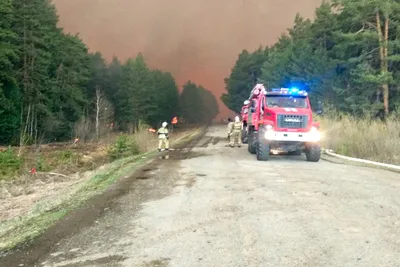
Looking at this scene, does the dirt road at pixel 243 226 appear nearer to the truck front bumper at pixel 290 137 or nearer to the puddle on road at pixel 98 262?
the puddle on road at pixel 98 262

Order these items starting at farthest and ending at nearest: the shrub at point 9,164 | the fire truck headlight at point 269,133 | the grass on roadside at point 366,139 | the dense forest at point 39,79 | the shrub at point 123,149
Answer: the dense forest at point 39,79 < the shrub at point 123,149 < the shrub at point 9,164 < the grass on roadside at point 366,139 < the fire truck headlight at point 269,133

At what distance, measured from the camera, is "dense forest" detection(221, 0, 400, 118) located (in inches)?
1344

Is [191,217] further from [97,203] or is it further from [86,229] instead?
[97,203]

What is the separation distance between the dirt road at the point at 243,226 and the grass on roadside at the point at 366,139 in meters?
5.85

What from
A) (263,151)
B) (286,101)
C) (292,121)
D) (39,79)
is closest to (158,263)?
(263,151)

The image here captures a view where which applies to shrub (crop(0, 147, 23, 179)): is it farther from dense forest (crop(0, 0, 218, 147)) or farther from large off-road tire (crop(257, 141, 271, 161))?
large off-road tire (crop(257, 141, 271, 161))

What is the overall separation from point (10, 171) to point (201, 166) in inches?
361

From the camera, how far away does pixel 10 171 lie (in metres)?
17.2

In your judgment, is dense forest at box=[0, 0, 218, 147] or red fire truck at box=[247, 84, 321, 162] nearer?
red fire truck at box=[247, 84, 321, 162]

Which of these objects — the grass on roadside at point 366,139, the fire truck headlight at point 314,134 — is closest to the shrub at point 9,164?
the fire truck headlight at point 314,134

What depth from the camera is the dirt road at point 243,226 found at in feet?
15.9

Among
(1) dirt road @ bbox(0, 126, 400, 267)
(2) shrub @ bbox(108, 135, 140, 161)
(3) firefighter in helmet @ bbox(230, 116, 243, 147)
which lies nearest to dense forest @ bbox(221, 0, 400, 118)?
(3) firefighter in helmet @ bbox(230, 116, 243, 147)

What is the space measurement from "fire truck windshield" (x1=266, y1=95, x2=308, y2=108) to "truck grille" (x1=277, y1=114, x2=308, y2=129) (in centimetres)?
80

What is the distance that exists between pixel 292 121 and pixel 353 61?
993 inches
